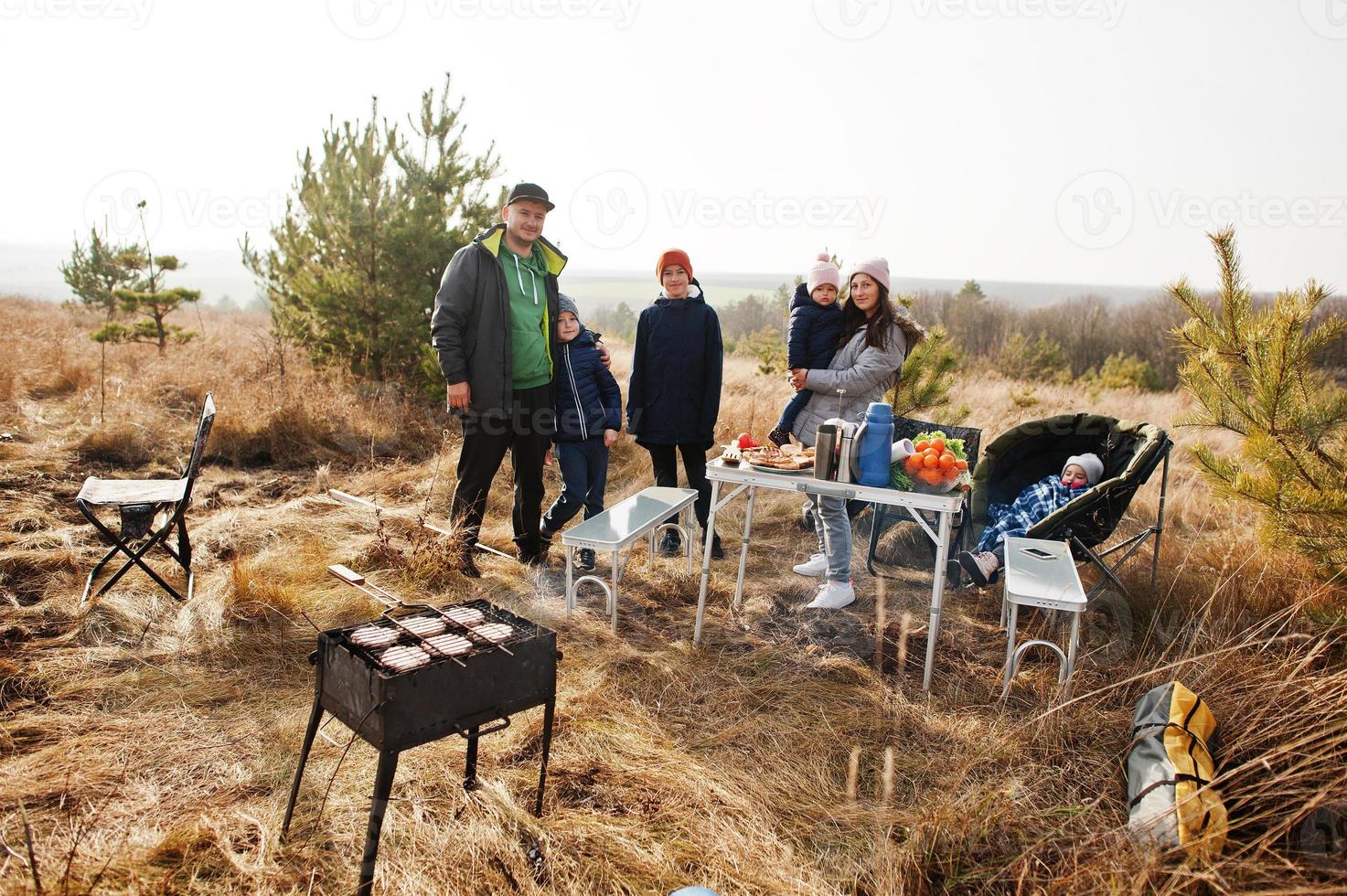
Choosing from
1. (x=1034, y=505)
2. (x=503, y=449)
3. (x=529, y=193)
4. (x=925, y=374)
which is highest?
(x=529, y=193)

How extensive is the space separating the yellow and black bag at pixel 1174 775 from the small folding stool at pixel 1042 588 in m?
0.51

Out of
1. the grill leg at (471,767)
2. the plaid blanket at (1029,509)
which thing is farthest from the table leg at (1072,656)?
the grill leg at (471,767)

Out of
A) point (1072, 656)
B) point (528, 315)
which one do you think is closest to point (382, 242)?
point (528, 315)

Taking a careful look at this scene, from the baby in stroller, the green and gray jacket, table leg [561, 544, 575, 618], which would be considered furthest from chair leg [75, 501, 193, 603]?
the baby in stroller

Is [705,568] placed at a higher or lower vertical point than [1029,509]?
lower

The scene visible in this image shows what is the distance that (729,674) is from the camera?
3.50 metres

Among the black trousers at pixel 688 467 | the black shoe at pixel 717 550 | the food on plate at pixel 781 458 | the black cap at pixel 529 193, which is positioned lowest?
the black shoe at pixel 717 550

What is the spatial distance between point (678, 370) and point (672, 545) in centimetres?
122

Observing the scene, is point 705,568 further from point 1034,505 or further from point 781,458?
point 1034,505

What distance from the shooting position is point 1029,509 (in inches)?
174

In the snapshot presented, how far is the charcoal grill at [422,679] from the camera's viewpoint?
77.0 inches

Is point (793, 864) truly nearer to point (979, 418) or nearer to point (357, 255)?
point (979, 418)

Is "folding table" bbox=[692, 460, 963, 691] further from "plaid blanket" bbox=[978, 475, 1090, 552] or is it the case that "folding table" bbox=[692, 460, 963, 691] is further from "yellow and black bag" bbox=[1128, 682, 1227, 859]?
"plaid blanket" bbox=[978, 475, 1090, 552]

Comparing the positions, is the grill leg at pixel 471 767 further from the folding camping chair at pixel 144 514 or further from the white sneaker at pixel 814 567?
the white sneaker at pixel 814 567
